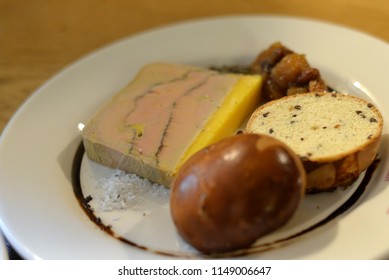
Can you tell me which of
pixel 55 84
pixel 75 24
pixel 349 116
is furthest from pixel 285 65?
pixel 75 24

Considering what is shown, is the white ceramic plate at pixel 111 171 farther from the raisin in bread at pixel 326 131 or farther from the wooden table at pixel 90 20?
the wooden table at pixel 90 20

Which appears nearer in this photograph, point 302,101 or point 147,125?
point 302,101

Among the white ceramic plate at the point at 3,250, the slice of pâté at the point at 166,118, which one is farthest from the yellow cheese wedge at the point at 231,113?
the white ceramic plate at the point at 3,250

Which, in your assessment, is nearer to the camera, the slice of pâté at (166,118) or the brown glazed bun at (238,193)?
the brown glazed bun at (238,193)

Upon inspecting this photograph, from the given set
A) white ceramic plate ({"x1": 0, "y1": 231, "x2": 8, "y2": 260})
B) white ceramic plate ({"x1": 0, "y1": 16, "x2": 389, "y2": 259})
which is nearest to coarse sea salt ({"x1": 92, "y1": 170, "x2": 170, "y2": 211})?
white ceramic plate ({"x1": 0, "y1": 16, "x2": 389, "y2": 259})

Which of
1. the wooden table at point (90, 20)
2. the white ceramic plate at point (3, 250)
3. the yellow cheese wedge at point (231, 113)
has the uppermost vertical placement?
the wooden table at point (90, 20)

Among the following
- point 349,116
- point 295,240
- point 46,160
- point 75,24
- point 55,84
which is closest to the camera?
point 295,240

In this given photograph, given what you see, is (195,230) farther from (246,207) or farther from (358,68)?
(358,68)

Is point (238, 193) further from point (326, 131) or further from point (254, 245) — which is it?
point (326, 131)
